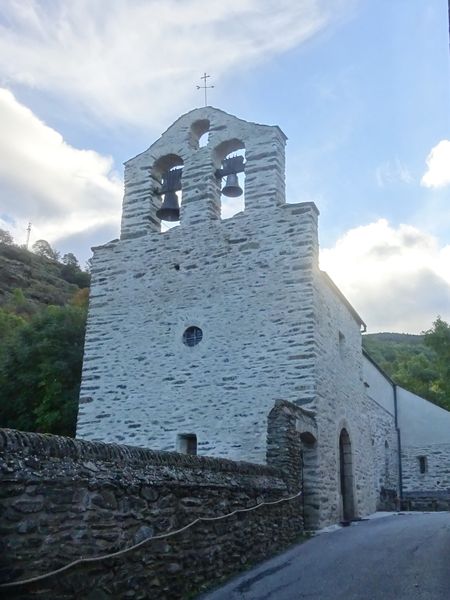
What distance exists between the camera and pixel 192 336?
13312 mm

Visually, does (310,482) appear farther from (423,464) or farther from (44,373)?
(423,464)

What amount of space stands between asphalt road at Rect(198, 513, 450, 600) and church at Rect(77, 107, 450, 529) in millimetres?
2149

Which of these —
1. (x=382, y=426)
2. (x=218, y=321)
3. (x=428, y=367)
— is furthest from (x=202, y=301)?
(x=428, y=367)

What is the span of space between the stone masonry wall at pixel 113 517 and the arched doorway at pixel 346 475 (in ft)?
22.0

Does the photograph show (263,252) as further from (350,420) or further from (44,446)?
(44,446)

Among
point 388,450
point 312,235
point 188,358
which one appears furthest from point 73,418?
point 388,450

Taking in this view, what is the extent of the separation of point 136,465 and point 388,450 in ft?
56.0

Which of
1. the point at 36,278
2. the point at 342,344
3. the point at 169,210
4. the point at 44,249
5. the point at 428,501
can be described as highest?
the point at 44,249

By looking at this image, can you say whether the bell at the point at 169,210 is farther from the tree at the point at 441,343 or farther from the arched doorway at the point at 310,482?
the tree at the point at 441,343

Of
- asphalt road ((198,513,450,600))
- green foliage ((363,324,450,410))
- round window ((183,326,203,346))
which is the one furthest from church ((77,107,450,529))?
green foliage ((363,324,450,410))

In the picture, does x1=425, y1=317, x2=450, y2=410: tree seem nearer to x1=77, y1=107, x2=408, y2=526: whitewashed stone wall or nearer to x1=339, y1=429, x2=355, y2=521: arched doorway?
x1=77, y1=107, x2=408, y2=526: whitewashed stone wall

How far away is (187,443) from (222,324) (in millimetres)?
2694

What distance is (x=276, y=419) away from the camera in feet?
33.1

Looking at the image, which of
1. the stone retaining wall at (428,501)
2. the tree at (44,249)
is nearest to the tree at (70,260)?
the tree at (44,249)
